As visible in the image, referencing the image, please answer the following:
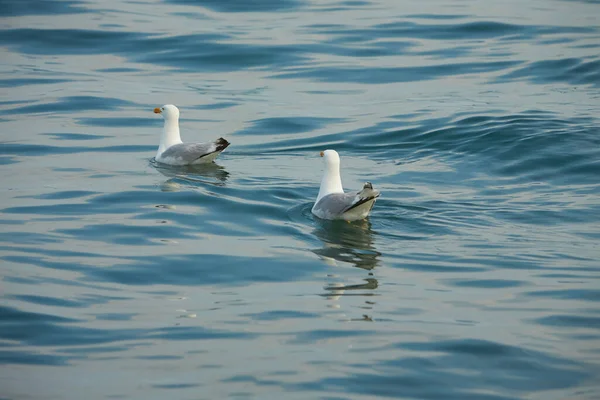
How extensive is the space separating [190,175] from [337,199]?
142 inches

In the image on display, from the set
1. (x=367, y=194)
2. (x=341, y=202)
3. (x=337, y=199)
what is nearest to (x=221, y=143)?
(x=337, y=199)

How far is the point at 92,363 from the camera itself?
776 centimetres

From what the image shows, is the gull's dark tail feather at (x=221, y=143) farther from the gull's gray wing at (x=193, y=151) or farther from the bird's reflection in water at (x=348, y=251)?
the bird's reflection in water at (x=348, y=251)

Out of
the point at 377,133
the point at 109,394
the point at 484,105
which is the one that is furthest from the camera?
the point at 484,105

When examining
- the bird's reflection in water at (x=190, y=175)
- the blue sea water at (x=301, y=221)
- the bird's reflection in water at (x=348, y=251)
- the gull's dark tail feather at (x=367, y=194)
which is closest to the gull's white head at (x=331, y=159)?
the blue sea water at (x=301, y=221)

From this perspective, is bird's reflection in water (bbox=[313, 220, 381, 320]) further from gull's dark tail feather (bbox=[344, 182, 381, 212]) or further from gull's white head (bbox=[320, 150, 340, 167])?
gull's white head (bbox=[320, 150, 340, 167])

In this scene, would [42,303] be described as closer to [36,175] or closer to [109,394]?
[109,394]

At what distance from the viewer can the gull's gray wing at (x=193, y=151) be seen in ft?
50.4

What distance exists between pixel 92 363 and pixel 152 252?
321cm

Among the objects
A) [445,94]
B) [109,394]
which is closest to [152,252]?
[109,394]

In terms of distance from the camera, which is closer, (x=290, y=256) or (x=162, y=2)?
(x=290, y=256)

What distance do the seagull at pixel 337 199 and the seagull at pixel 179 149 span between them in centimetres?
297

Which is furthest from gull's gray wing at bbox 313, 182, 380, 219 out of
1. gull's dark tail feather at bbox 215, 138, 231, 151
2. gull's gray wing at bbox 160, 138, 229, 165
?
gull's gray wing at bbox 160, 138, 229, 165

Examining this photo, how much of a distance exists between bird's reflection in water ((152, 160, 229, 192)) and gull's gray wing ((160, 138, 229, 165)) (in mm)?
148
